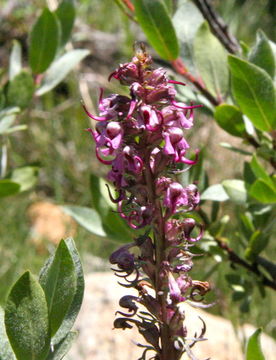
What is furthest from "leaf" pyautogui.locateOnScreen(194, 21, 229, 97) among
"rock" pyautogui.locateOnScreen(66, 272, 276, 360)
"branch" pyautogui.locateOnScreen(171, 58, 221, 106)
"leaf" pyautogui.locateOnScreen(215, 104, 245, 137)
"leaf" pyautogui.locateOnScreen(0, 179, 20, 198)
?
"rock" pyautogui.locateOnScreen(66, 272, 276, 360)

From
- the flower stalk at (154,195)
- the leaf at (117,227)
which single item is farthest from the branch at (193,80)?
the flower stalk at (154,195)

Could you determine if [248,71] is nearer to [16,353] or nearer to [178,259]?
[178,259]

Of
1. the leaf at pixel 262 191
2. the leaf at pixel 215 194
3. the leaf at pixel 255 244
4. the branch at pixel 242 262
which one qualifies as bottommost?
the branch at pixel 242 262

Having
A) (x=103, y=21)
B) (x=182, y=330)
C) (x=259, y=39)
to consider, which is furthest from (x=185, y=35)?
(x=103, y=21)

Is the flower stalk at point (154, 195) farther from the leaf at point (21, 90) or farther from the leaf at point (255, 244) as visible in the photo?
the leaf at point (21, 90)

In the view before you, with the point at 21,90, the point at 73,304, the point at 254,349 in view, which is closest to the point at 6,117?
the point at 21,90
